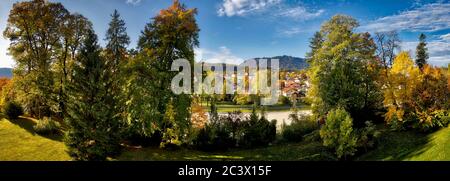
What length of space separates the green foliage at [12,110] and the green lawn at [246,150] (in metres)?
2.42

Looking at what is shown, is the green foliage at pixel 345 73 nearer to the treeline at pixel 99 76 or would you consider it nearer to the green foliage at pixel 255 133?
the green foliage at pixel 255 133

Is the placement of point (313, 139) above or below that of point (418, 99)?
below

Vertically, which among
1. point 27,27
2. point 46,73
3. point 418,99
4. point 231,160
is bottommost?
point 231,160

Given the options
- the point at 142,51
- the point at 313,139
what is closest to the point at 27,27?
the point at 142,51

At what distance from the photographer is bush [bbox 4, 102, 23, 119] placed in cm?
3038

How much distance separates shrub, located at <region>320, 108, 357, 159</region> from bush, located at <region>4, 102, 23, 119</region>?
2826cm

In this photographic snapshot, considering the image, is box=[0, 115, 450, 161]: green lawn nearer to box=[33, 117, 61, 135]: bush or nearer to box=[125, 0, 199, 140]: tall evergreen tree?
box=[33, 117, 61, 135]: bush

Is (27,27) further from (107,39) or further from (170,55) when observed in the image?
(170,55)

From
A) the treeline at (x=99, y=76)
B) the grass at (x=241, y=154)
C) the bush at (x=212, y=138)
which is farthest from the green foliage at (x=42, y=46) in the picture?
the bush at (x=212, y=138)

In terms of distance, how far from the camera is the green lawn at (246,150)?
71.9 feet

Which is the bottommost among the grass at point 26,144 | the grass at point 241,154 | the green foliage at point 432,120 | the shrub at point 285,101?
the grass at point 241,154
